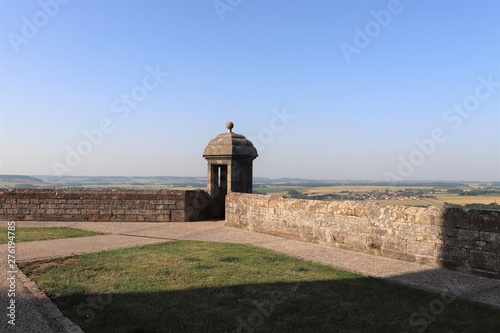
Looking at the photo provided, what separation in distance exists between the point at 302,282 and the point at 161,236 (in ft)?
16.8

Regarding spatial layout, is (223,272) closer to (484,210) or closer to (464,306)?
(464,306)

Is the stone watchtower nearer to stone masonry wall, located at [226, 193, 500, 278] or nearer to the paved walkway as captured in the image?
the paved walkway

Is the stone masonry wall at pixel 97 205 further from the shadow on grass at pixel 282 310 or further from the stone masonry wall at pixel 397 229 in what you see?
the shadow on grass at pixel 282 310

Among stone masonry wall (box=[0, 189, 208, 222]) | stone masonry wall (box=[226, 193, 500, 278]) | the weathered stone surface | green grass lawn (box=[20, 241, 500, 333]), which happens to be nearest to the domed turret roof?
stone masonry wall (box=[0, 189, 208, 222])

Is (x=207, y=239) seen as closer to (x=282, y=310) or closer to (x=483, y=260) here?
(x=282, y=310)

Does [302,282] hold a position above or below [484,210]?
below

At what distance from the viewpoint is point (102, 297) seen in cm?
461

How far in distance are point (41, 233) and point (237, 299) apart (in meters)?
7.22

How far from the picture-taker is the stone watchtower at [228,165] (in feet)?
42.2

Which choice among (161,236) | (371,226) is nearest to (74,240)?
(161,236)

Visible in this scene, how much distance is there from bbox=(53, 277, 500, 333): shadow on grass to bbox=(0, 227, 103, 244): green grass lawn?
5.14 metres

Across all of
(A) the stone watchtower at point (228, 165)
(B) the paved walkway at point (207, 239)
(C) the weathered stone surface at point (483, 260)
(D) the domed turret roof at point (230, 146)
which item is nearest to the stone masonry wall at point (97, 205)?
(B) the paved walkway at point (207, 239)

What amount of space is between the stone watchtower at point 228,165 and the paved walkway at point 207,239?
152 cm

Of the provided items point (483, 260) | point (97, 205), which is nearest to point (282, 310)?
point (483, 260)
